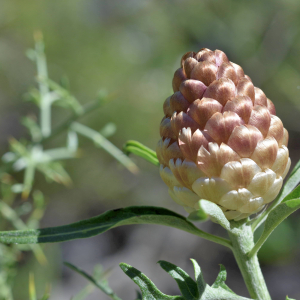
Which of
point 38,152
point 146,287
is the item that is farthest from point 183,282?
point 38,152

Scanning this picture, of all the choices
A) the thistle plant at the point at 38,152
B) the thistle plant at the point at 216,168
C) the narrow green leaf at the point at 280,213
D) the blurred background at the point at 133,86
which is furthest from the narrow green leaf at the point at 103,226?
the blurred background at the point at 133,86

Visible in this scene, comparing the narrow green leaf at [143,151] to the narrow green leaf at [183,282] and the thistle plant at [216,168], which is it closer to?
the thistle plant at [216,168]

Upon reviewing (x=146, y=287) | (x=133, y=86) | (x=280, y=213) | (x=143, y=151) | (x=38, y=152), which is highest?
(x=280, y=213)

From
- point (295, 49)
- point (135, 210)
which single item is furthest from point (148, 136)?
point (135, 210)

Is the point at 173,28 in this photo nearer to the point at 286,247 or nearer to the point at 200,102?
the point at 286,247

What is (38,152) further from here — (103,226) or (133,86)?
(133,86)

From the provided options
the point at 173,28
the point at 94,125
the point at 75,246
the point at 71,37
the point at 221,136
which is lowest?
the point at 75,246
